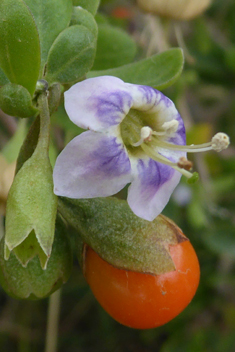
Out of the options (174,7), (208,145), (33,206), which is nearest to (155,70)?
(208,145)

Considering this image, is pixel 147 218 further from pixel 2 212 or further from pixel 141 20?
pixel 141 20

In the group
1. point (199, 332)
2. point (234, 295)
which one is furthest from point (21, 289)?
point (234, 295)

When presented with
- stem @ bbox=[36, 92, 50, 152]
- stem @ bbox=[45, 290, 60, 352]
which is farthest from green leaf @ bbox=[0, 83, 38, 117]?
stem @ bbox=[45, 290, 60, 352]

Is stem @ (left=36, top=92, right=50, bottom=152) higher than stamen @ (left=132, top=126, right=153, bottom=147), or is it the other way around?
stem @ (left=36, top=92, right=50, bottom=152)

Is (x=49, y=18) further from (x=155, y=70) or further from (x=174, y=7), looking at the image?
(x=174, y=7)

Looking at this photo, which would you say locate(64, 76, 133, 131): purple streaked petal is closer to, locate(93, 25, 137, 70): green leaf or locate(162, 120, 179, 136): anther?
locate(162, 120, 179, 136): anther

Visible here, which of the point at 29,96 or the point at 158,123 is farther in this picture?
the point at 158,123
